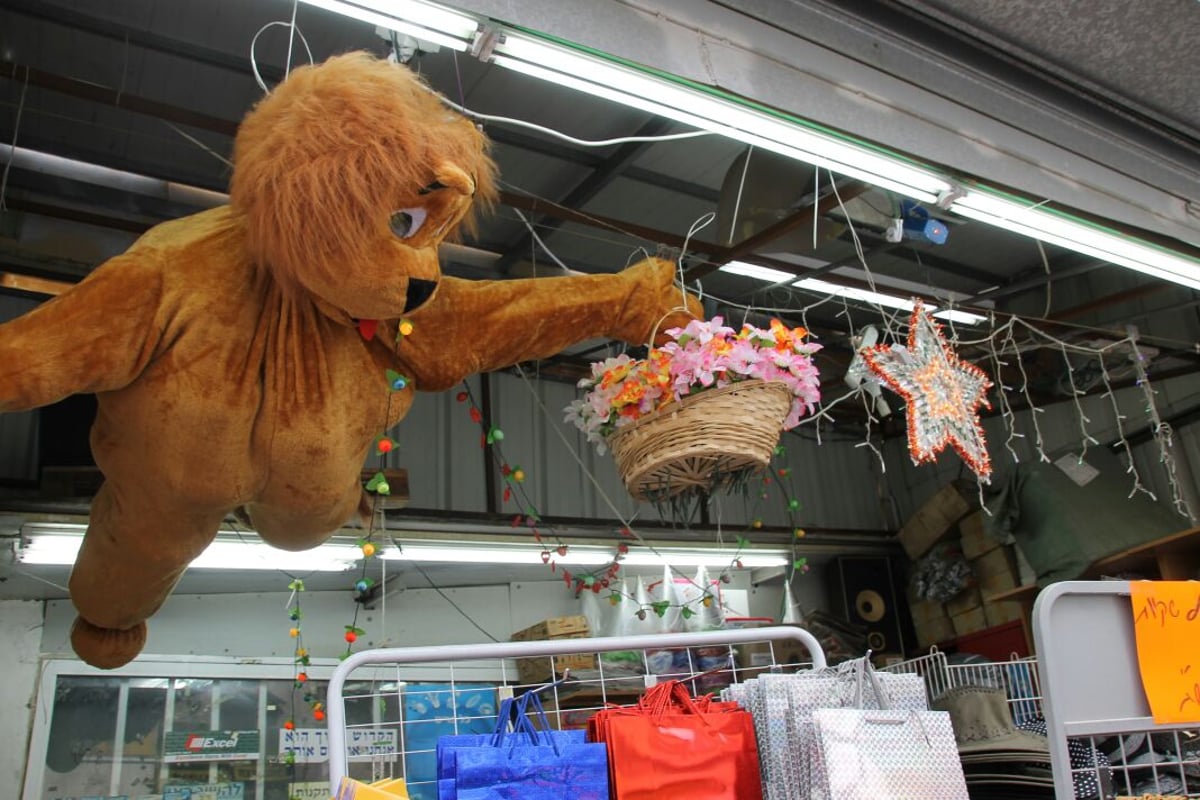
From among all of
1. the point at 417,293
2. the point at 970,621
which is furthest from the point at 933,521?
the point at 417,293

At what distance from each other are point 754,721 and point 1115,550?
4654mm

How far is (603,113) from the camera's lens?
4.55 metres

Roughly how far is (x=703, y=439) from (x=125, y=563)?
1.52 m

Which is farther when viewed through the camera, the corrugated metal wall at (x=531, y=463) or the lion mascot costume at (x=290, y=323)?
the corrugated metal wall at (x=531, y=463)

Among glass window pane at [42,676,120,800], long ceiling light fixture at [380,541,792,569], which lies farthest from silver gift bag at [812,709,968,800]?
glass window pane at [42,676,120,800]

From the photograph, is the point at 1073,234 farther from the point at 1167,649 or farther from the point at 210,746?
the point at 210,746

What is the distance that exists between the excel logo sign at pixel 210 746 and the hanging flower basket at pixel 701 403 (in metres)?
4.17

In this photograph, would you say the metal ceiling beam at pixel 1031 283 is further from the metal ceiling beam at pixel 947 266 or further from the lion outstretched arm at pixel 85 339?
the lion outstretched arm at pixel 85 339

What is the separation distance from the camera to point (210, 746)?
562cm

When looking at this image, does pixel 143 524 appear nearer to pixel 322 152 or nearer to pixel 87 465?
pixel 322 152

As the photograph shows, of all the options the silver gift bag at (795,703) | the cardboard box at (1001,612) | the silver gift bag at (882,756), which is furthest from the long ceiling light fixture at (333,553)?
the silver gift bag at (882,756)

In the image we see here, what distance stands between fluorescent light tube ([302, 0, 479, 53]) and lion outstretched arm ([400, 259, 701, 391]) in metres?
0.83

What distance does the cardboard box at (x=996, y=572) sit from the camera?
276 inches

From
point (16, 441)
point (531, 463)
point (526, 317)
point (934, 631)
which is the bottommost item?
point (934, 631)
